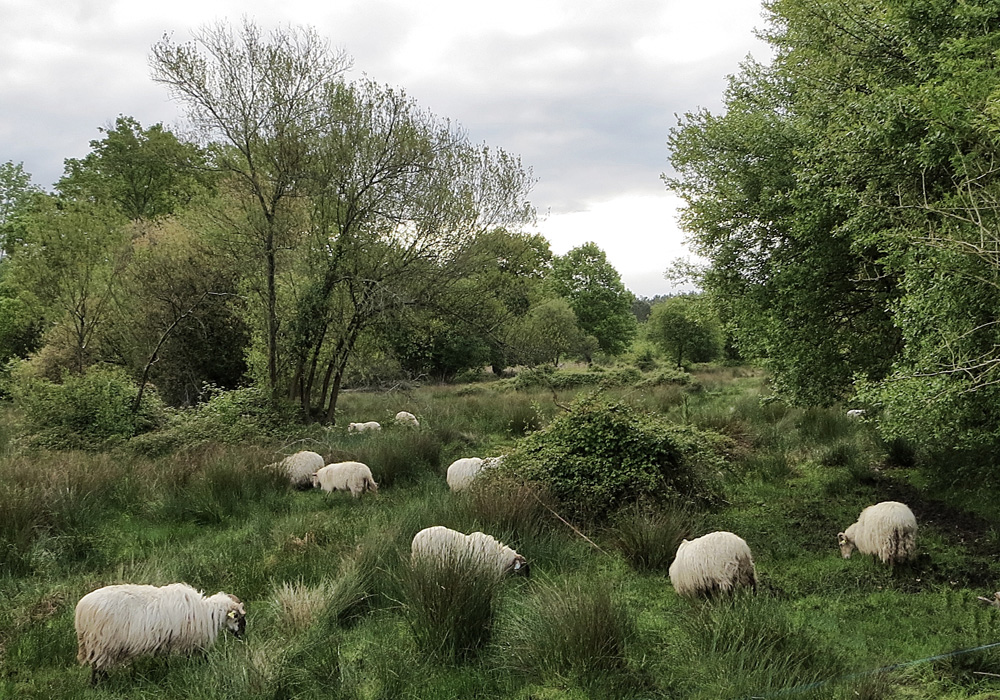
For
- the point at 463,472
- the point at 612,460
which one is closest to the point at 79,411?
the point at 463,472

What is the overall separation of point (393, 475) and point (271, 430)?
440 centimetres

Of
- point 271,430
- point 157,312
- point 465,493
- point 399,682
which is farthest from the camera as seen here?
point 157,312

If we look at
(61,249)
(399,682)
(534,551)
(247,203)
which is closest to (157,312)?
(61,249)

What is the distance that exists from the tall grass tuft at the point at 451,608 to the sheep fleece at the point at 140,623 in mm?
1356

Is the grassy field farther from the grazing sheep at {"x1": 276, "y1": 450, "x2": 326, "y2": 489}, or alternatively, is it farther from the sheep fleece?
the grazing sheep at {"x1": 276, "y1": 450, "x2": 326, "y2": 489}

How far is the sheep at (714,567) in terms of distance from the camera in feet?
16.9

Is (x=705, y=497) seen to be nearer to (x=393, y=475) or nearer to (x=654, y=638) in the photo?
(x=654, y=638)

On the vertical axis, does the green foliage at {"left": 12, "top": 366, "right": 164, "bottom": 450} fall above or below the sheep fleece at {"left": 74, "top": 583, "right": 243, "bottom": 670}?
above

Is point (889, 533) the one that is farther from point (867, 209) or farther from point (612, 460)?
point (867, 209)

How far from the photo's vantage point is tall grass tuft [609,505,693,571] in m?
6.10

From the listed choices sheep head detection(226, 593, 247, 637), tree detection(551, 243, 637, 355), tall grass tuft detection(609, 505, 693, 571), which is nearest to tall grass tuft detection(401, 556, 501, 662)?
sheep head detection(226, 593, 247, 637)

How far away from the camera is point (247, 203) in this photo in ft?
46.5

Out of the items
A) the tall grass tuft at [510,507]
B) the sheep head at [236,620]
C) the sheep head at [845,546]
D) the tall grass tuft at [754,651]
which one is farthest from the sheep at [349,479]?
the sheep head at [845,546]

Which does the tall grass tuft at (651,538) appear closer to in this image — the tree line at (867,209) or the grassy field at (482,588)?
the grassy field at (482,588)
